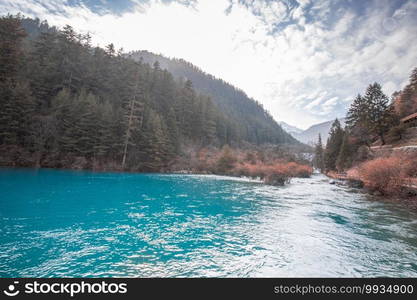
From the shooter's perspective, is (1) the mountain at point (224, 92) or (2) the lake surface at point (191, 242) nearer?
(2) the lake surface at point (191, 242)

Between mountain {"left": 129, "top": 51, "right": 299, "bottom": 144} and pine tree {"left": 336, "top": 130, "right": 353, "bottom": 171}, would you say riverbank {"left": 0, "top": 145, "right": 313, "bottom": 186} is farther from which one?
mountain {"left": 129, "top": 51, "right": 299, "bottom": 144}

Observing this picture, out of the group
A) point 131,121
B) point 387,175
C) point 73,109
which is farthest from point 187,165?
point 387,175

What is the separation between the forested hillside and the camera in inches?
1129

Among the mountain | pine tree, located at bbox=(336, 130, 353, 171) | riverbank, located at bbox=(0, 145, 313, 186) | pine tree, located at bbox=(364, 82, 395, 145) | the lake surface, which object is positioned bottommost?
the lake surface

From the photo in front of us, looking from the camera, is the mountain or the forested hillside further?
the mountain

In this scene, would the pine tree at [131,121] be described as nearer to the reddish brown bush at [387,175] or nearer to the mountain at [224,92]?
the reddish brown bush at [387,175]

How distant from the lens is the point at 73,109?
33094 millimetres

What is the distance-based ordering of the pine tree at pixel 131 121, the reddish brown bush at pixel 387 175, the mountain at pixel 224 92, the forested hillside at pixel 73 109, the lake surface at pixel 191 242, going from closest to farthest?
1. the lake surface at pixel 191 242
2. the reddish brown bush at pixel 387 175
3. the forested hillside at pixel 73 109
4. the pine tree at pixel 131 121
5. the mountain at pixel 224 92

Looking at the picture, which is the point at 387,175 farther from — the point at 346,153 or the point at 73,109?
the point at 73,109

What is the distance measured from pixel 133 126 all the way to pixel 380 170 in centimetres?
3842

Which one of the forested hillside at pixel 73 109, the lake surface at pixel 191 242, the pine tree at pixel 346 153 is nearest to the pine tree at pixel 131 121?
the forested hillside at pixel 73 109

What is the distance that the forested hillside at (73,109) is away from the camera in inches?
1129

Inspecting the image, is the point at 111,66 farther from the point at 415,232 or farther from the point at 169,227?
the point at 415,232

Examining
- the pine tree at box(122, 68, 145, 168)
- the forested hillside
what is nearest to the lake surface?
the forested hillside
